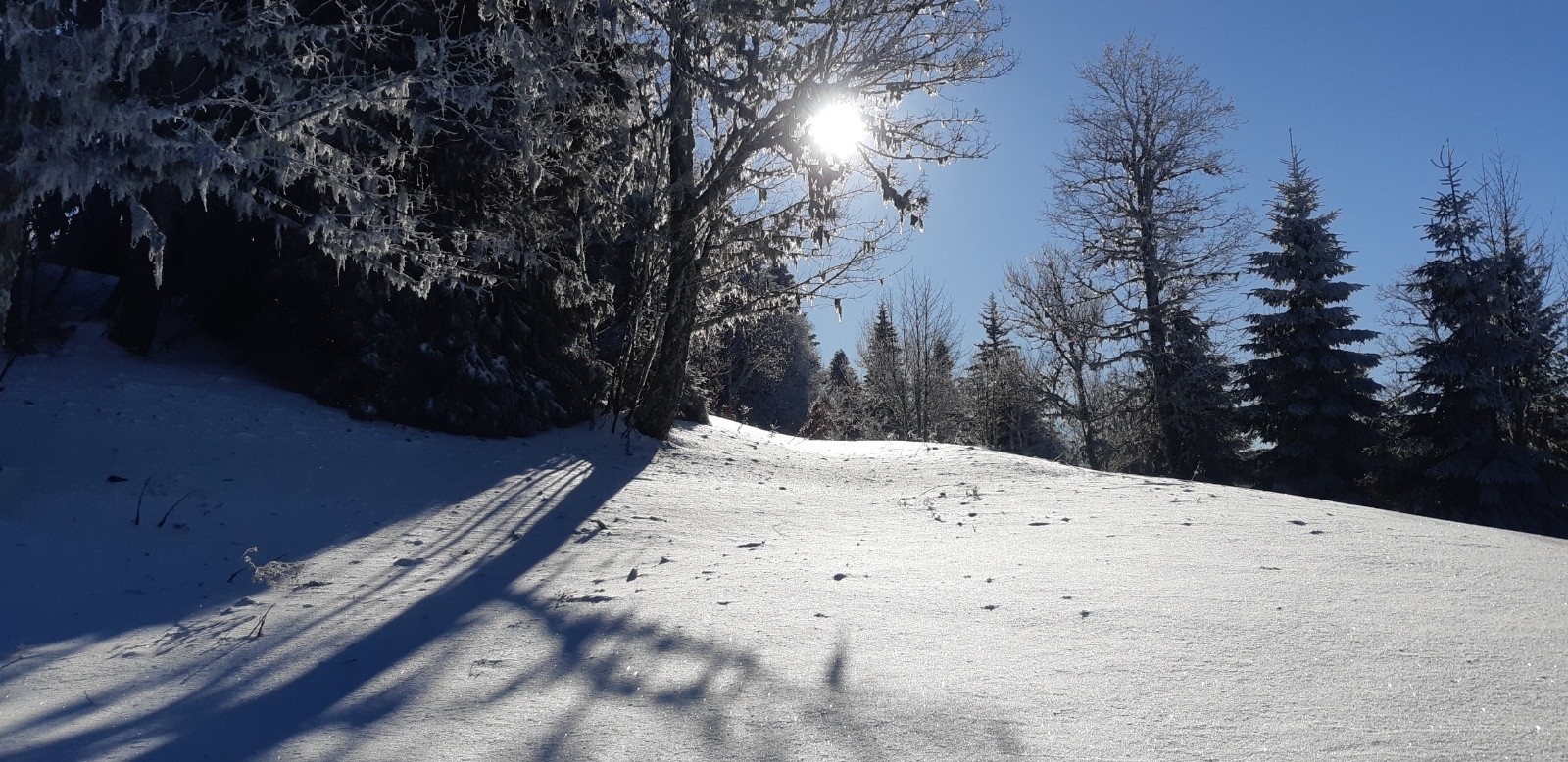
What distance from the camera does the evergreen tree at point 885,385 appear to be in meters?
23.5

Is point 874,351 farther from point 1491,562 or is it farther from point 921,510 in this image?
point 1491,562

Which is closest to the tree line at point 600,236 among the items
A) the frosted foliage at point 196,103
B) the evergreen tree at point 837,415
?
the frosted foliage at point 196,103

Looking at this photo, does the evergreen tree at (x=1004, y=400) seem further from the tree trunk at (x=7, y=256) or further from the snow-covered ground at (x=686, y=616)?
the tree trunk at (x=7, y=256)

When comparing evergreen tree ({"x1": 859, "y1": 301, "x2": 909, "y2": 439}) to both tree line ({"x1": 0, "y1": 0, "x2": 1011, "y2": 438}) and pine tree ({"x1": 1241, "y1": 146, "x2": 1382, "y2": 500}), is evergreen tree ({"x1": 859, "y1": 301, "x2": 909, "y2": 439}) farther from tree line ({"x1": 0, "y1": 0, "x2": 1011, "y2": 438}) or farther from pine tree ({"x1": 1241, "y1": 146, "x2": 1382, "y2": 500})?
tree line ({"x1": 0, "y1": 0, "x2": 1011, "y2": 438})

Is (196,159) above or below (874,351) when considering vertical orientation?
below

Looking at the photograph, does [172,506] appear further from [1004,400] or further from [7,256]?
[1004,400]

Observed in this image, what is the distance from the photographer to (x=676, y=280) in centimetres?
983

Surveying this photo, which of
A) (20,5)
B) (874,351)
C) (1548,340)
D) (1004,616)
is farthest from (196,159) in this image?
(1548,340)

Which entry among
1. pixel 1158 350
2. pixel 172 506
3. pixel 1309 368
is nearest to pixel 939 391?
pixel 1158 350

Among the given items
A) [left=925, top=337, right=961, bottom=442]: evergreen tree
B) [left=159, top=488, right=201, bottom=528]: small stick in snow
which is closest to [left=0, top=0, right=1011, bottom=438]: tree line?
[left=159, top=488, right=201, bottom=528]: small stick in snow

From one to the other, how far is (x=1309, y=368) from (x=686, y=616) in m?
18.0

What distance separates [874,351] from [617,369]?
49.2 feet

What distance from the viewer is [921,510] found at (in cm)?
734

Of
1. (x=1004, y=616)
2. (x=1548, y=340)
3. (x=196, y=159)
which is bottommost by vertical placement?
(x=1004, y=616)
